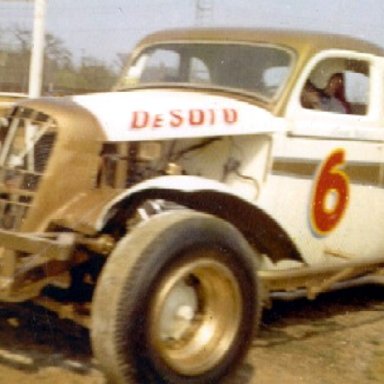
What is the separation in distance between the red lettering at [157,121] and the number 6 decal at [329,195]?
109 centimetres

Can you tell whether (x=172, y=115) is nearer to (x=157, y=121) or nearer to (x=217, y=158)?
(x=157, y=121)

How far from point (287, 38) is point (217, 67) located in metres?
0.47

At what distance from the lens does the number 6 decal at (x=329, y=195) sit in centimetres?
551

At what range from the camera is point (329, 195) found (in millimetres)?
5574

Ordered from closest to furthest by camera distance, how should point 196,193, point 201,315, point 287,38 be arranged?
1. point 201,315
2. point 196,193
3. point 287,38

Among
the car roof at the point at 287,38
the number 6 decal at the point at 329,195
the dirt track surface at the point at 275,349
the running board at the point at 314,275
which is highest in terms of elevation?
the car roof at the point at 287,38

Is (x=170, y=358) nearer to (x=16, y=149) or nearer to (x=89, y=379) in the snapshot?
(x=89, y=379)

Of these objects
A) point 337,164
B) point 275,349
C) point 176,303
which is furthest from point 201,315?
point 337,164

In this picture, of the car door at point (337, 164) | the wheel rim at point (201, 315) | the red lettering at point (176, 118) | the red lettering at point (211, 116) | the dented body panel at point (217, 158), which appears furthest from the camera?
the car door at point (337, 164)

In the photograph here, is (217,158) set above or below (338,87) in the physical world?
below

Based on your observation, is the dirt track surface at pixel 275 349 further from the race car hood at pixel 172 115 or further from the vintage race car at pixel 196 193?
the race car hood at pixel 172 115

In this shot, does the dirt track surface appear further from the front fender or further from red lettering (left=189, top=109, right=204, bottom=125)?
red lettering (left=189, top=109, right=204, bottom=125)

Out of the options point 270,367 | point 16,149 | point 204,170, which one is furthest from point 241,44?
point 270,367

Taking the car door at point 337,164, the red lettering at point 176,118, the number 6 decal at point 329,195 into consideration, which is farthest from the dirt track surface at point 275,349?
the red lettering at point 176,118
